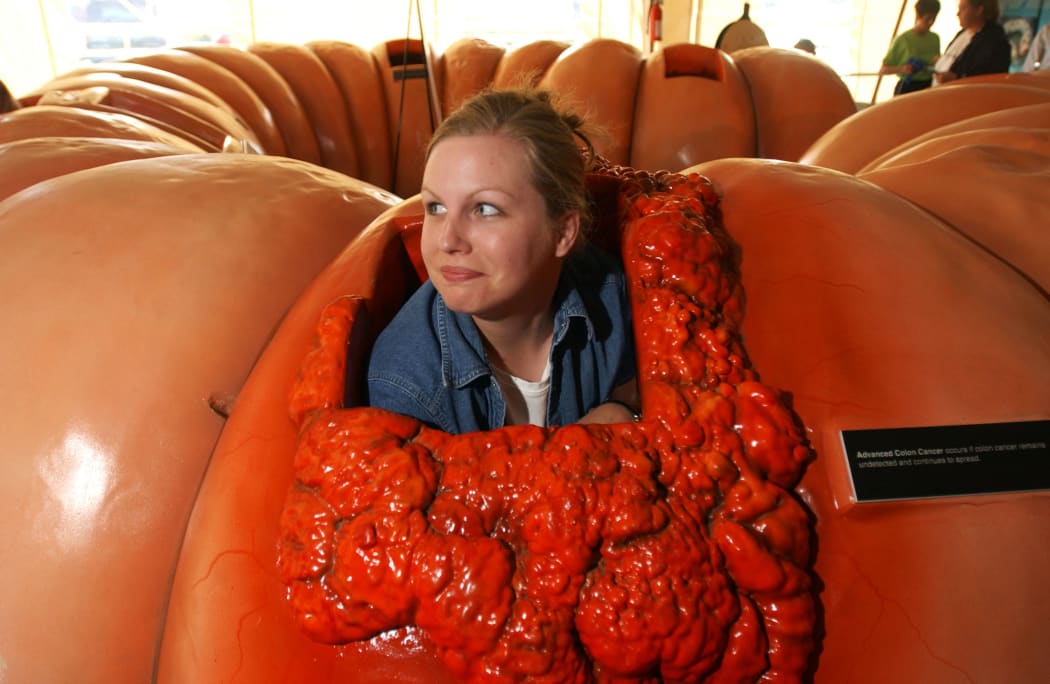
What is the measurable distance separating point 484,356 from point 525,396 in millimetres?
149

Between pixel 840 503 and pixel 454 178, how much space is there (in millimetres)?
657

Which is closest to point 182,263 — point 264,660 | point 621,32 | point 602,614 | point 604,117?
point 264,660

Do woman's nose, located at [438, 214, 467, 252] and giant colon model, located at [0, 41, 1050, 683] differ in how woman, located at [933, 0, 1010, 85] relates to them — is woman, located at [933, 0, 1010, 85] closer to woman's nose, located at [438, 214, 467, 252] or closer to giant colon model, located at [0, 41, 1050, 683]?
giant colon model, located at [0, 41, 1050, 683]

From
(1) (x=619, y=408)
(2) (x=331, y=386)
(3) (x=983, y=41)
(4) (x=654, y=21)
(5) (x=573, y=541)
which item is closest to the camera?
(5) (x=573, y=541)

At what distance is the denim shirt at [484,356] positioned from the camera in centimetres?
106

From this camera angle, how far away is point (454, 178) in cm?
99

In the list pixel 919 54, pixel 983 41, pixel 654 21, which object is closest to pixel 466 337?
pixel 983 41

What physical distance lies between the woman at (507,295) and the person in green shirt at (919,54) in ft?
9.93

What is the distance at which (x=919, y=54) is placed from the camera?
3.56m

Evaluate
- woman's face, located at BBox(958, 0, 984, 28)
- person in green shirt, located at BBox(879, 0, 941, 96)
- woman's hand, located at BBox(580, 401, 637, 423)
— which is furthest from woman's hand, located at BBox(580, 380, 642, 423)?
person in green shirt, located at BBox(879, 0, 941, 96)

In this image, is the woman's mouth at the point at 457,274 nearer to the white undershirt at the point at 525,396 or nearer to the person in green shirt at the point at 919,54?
the white undershirt at the point at 525,396

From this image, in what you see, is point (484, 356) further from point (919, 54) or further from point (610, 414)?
point (919, 54)

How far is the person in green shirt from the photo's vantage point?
3.50 metres

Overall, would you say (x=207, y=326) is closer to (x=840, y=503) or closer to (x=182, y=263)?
(x=182, y=263)
